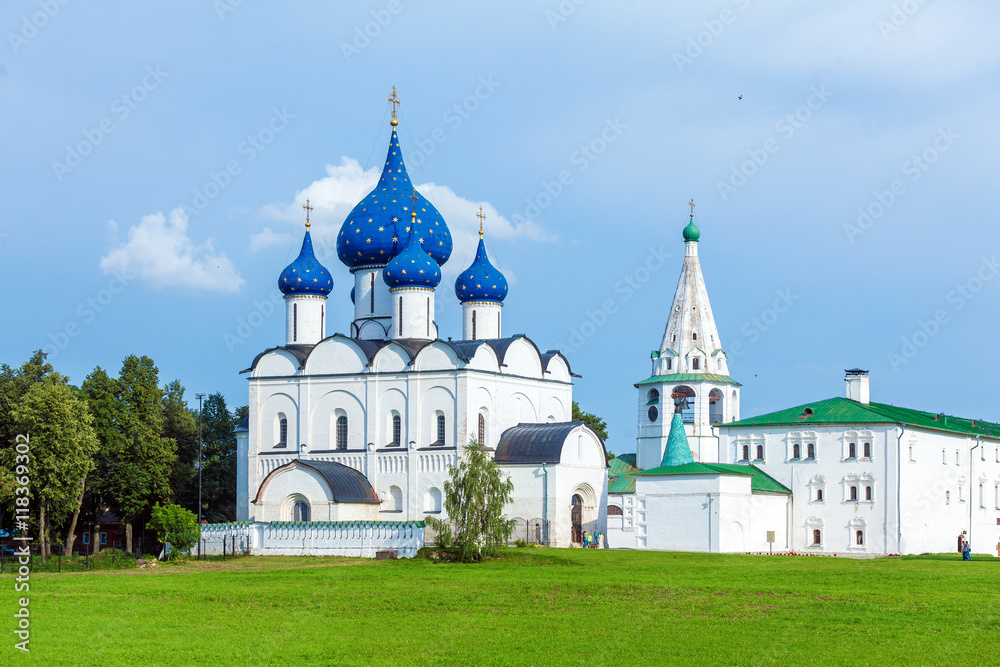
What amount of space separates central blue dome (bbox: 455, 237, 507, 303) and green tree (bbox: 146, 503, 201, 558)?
11.6 meters

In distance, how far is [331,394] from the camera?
41031 millimetres

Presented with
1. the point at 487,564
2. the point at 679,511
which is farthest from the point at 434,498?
the point at 487,564

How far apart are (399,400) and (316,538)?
19.2ft

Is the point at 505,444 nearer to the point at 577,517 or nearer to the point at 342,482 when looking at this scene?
the point at 577,517

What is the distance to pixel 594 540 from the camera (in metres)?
38.8

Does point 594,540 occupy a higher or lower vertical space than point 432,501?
lower

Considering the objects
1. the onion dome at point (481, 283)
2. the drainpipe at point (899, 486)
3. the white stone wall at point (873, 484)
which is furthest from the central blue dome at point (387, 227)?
the drainpipe at point (899, 486)

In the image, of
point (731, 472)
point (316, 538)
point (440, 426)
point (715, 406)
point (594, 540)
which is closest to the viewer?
point (316, 538)

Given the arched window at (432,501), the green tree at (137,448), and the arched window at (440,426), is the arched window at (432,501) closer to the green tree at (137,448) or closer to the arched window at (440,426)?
the arched window at (440,426)

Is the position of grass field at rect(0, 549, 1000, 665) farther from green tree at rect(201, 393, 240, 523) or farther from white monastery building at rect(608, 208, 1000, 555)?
green tree at rect(201, 393, 240, 523)

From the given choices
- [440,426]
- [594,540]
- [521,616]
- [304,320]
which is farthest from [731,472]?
[521,616]

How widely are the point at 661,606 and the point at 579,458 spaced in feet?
66.5

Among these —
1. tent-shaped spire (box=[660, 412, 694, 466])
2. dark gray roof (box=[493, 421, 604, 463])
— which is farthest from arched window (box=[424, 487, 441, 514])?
tent-shaped spire (box=[660, 412, 694, 466])

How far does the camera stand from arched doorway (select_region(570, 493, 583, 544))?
1539 inches
